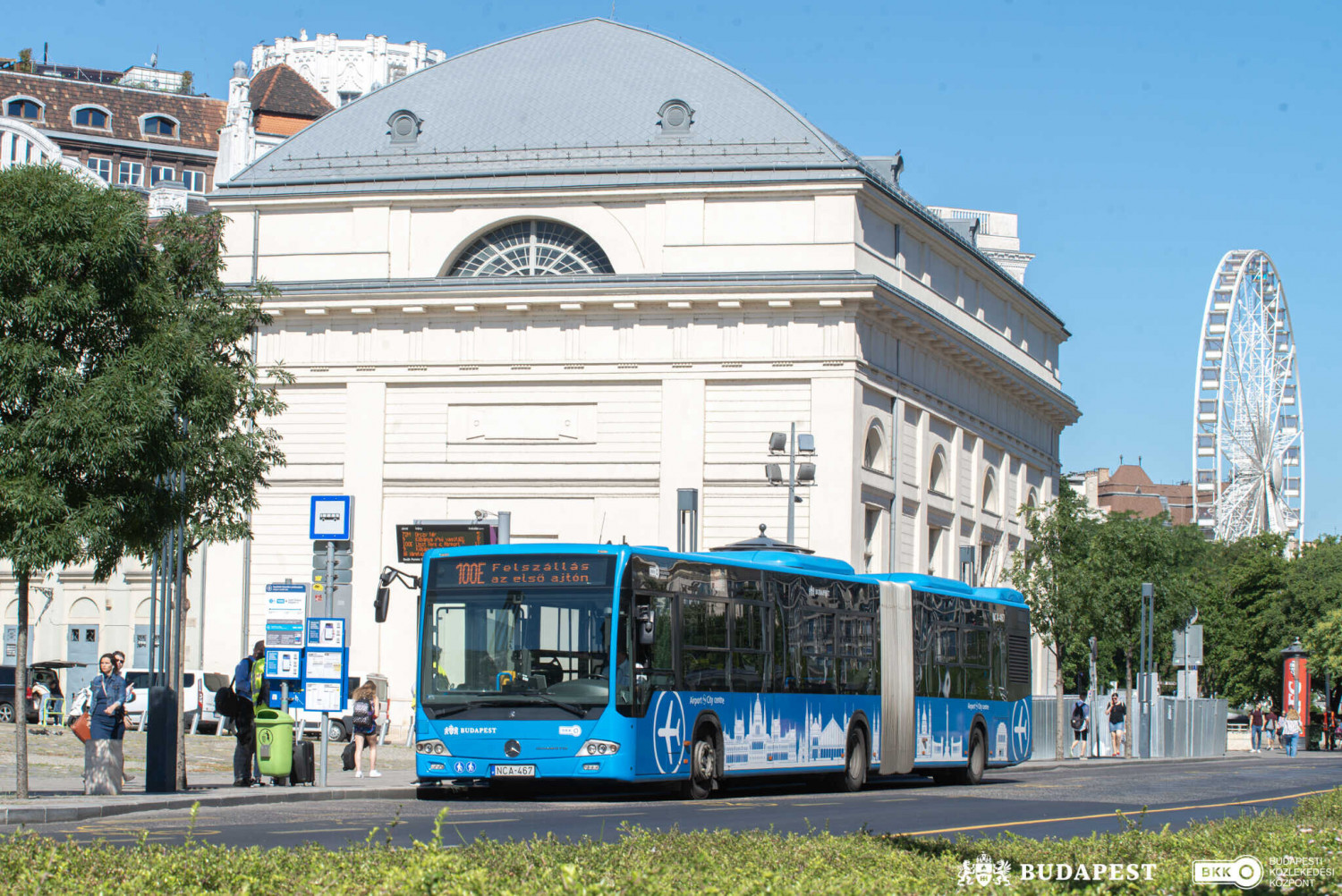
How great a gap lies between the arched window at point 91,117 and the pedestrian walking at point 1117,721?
72058mm

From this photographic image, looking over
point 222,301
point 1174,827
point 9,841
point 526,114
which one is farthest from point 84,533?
point 526,114

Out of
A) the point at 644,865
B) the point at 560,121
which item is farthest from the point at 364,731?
the point at 560,121

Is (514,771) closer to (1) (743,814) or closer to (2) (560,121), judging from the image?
(1) (743,814)

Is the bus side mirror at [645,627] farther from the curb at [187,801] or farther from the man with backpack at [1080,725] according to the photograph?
the man with backpack at [1080,725]

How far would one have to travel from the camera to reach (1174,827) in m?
17.6

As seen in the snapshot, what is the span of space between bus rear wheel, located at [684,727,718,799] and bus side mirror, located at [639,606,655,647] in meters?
1.84

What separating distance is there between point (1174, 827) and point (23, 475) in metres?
13.6

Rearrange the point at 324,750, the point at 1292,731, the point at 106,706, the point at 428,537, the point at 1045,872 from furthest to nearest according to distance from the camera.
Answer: the point at 1292,731
the point at 428,537
the point at 324,750
the point at 106,706
the point at 1045,872

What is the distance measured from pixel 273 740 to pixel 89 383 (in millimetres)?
5652

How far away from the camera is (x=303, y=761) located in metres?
25.3

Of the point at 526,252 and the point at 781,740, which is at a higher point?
the point at 526,252

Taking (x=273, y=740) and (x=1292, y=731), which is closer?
(x=273, y=740)

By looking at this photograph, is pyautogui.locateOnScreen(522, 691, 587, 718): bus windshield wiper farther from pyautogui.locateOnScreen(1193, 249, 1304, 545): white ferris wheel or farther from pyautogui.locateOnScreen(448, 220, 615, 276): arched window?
pyautogui.locateOnScreen(1193, 249, 1304, 545): white ferris wheel

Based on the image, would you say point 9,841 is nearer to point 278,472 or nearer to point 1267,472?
point 278,472
